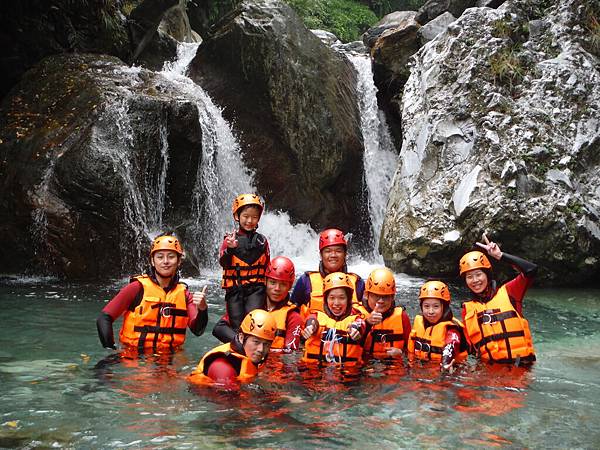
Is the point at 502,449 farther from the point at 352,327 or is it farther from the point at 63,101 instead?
the point at 63,101

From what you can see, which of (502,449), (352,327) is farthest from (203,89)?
(502,449)

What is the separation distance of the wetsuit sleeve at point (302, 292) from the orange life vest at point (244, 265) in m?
0.39

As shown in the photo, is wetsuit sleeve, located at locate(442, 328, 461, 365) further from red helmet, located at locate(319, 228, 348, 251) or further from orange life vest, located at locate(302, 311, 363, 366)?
red helmet, located at locate(319, 228, 348, 251)

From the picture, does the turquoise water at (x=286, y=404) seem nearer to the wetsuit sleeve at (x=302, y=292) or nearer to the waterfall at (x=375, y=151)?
the wetsuit sleeve at (x=302, y=292)

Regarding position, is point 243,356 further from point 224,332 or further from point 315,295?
point 315,295

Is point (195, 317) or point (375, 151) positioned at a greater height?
point (375, 151)

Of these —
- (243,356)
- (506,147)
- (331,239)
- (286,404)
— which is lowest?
(286,404)

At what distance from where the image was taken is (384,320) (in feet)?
18.6

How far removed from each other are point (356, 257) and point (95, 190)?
6520 millimetres

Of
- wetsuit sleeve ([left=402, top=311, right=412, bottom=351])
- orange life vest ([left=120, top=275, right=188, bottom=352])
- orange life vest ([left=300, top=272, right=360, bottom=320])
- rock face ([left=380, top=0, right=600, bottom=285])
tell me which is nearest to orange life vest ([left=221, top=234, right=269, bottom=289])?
orange life vest ([left=300, top=272, right=360, bottom=320])

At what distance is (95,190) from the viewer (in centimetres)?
998

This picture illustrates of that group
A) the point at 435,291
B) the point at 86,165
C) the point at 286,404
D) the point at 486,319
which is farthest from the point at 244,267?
the point at 86,165

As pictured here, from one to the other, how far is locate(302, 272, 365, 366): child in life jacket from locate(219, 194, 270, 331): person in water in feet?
3.09

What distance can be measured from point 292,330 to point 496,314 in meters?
1.84
